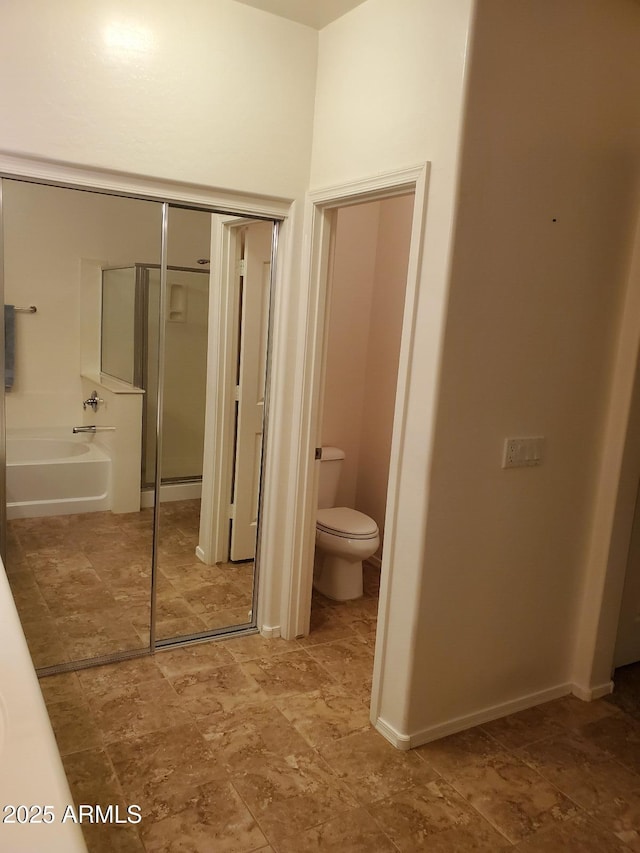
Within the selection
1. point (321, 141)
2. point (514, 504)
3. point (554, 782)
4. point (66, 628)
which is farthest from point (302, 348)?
point (554, 782)

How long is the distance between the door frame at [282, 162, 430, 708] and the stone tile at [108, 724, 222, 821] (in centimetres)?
66

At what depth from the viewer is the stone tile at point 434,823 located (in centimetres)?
189

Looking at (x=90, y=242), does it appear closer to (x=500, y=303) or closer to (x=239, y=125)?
(x=239, y=125)

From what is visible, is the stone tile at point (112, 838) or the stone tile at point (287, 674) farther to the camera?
the stone tile at point (287, 674)

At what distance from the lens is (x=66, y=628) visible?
2738mm

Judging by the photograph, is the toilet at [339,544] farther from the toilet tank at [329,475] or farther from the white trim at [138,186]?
the white trim at [138,186]

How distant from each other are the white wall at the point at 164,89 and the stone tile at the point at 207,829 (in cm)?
217

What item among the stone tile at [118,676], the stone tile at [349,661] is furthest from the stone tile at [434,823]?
the stone tile at [118,676]

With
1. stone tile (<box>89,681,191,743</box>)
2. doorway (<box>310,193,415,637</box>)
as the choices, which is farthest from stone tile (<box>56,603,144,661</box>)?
doorway (<box>310,193,415,637</box>)

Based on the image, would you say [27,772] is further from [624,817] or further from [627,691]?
[627,691]

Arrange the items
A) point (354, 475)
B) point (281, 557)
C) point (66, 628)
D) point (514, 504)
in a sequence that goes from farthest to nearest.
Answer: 1. point (354, 475)
2. point (281, 557)
3. point (66, 628)
4. point (514, 504)

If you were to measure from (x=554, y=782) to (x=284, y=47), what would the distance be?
290 centimetres

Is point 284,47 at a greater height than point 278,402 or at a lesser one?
greater

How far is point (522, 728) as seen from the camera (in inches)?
97.7
